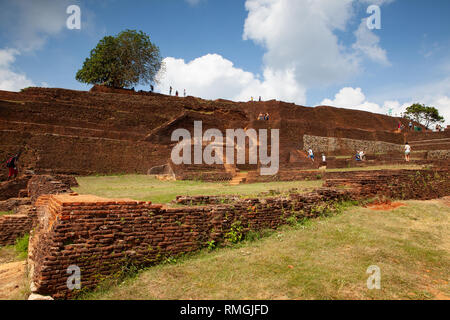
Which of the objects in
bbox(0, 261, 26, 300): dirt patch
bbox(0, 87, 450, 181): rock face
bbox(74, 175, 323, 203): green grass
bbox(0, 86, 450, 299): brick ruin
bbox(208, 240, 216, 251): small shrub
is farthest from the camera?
bbox(0, 87, 450, 181): rock face

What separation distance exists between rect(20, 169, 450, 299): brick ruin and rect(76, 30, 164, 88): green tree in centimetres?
2898

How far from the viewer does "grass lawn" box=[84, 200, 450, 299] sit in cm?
369

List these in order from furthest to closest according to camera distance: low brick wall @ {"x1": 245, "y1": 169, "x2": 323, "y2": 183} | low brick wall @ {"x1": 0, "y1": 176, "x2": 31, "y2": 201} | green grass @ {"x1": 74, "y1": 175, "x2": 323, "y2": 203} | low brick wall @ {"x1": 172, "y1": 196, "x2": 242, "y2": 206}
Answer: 1. low brick wall @ {"x1": 0, "y1": 176, "x2": 31, "y2": 201}
2. low brick wall @ {"x1": 245, "y1": 169, "x2": 323, "y2": 183}
3. green grass @ {"x1": 74, "y1": 175, "x2": 323, "y2": 203}
4. low brick wall @ {"x1": 172, "y1": 196, "x2": 242, "y2": 206}

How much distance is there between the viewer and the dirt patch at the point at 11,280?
13.6 ft

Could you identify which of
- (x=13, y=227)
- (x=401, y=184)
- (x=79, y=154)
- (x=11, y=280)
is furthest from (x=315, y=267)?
(x=79, y=154)

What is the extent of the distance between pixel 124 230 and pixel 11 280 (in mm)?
2295

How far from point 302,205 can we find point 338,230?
3.11ft

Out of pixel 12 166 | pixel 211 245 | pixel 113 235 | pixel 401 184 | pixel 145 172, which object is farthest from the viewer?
pixel 145 172

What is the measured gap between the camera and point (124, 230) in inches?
166

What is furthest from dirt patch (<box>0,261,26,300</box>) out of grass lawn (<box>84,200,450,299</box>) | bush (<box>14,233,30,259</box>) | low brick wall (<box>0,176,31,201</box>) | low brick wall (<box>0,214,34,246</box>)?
low brick wall (<box>0,176,31,201</box>)

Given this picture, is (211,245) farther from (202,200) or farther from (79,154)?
(79,154)

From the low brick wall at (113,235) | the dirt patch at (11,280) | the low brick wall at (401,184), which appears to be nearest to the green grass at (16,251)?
the dirt patch at (11,280)

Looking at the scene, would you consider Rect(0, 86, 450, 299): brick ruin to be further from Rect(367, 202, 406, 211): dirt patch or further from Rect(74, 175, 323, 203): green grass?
Rect(74, 175, 323, 203): green grass
